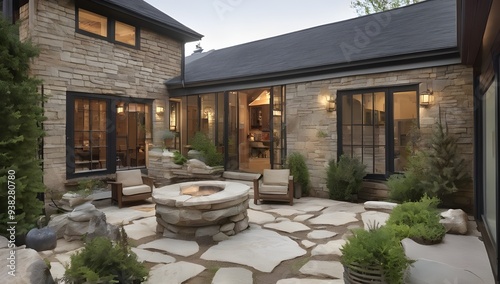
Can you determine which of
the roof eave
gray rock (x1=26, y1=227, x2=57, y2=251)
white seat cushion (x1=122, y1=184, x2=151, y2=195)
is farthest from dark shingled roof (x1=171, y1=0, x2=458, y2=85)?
gray rock (x1=26, y1=227, x2=57, y2=251)

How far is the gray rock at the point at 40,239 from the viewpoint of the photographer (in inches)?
161

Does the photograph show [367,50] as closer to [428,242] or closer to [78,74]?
[428,242]

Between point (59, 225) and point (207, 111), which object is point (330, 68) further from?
point (59, 225)

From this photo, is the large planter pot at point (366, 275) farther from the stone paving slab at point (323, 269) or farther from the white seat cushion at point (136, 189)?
the white seat cushion at point (136, 189)

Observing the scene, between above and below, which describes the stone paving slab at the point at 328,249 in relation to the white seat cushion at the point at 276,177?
below

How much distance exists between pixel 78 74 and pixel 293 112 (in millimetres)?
5362

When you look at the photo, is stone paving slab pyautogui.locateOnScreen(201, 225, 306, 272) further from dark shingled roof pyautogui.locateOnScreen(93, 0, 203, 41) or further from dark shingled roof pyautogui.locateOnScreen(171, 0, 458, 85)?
dark shingled roof pyautogui.locateOnScreen(93, 0, 203, 41)

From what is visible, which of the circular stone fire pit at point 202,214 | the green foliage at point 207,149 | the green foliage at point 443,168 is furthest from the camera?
the green foliage at point 207,149

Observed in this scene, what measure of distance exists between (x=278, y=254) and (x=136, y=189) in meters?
4.14

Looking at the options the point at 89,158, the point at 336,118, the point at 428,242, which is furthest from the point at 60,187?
the point at 428,242

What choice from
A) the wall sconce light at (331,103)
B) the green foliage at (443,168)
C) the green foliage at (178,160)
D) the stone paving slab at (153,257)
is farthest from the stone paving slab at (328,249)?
the green foliage at (178,160)

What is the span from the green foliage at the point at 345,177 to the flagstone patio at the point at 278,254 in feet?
3.76

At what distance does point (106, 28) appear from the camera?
830cm

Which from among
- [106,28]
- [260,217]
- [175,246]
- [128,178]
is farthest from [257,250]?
[106,28]
